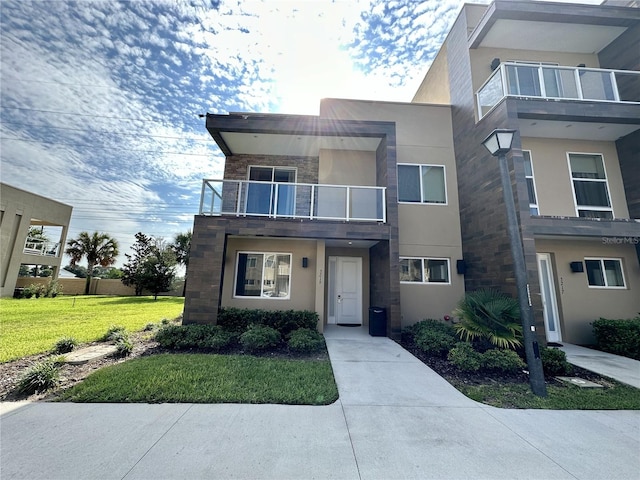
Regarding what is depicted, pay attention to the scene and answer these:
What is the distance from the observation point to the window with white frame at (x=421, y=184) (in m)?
8.81

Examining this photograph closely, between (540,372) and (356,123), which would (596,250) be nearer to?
(540,372)

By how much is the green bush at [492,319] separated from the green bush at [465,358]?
716 mm

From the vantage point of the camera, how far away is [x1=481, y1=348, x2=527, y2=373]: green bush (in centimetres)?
495

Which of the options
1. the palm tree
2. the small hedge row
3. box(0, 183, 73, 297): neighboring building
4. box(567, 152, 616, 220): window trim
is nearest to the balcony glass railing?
box(0, 183, 73, 297): neighboring building

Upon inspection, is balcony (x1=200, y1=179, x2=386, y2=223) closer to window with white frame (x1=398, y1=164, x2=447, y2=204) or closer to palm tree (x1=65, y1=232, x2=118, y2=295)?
window with white frame (x1=398, y1=164, x2=447, y2=204)

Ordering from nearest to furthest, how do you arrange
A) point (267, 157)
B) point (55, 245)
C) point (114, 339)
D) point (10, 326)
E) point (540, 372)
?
point (540, 372), point (114, 339), point (10, 326), point (267, 157), point (55, 245)

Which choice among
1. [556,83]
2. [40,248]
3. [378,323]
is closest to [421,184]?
[556,83]

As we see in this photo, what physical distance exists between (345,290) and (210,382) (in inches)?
233

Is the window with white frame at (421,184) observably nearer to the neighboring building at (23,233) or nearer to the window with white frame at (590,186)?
the window with white frame at (590,186)

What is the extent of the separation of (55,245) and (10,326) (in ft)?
52.7

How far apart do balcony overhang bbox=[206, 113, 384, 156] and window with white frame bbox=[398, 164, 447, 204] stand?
156cm

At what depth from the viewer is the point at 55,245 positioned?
19.6 metres

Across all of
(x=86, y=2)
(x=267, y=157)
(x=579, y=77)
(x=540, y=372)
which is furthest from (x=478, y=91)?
(x=86, y=2)

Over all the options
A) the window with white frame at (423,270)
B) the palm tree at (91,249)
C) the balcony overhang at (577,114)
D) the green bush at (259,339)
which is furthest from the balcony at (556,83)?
the palm tree at (91,249)
